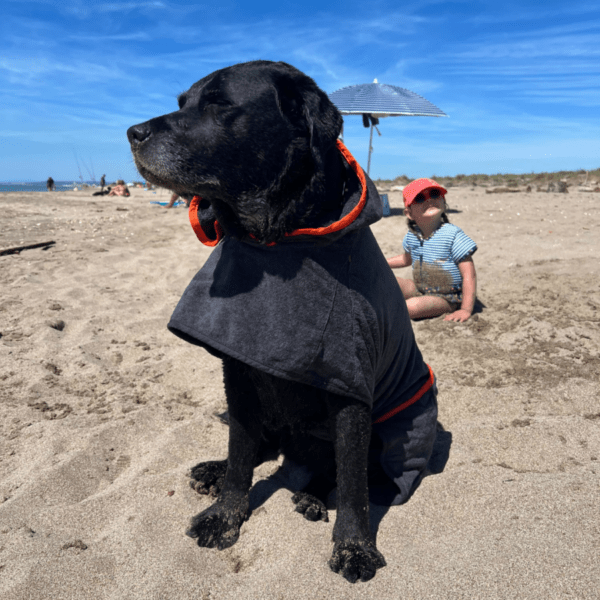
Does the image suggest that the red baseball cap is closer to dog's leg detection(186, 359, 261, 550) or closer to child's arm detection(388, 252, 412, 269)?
child's arm detection(388, 252, 412, 269)

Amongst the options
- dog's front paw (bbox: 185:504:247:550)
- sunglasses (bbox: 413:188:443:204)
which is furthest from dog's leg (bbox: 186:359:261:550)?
sunglasses (bbox: 413:188:443:204)

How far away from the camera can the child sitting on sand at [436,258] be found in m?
4.53

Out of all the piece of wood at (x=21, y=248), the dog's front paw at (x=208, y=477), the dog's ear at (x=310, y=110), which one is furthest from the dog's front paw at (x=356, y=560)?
the piece of wood at (x=21, y=248)

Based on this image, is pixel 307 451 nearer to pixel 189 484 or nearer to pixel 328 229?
pixel 189 484

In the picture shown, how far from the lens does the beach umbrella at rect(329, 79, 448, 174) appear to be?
958cm

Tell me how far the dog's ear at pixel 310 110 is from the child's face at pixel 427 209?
9.64 feet

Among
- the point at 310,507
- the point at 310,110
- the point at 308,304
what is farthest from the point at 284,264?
the point at 310,507

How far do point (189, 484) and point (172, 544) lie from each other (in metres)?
0.42

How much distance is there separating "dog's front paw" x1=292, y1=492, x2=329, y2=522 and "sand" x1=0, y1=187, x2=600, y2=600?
0.17 feet

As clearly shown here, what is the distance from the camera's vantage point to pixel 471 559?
180cm

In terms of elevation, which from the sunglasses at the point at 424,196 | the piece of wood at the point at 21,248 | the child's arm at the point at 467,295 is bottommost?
the child's arm at the point at 467,295

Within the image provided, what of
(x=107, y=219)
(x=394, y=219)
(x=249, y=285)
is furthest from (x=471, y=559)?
(x=107, y=219)

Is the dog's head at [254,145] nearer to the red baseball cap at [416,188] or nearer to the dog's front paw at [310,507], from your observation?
the dog's front paw at [310,507]

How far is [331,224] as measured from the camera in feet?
5.57
